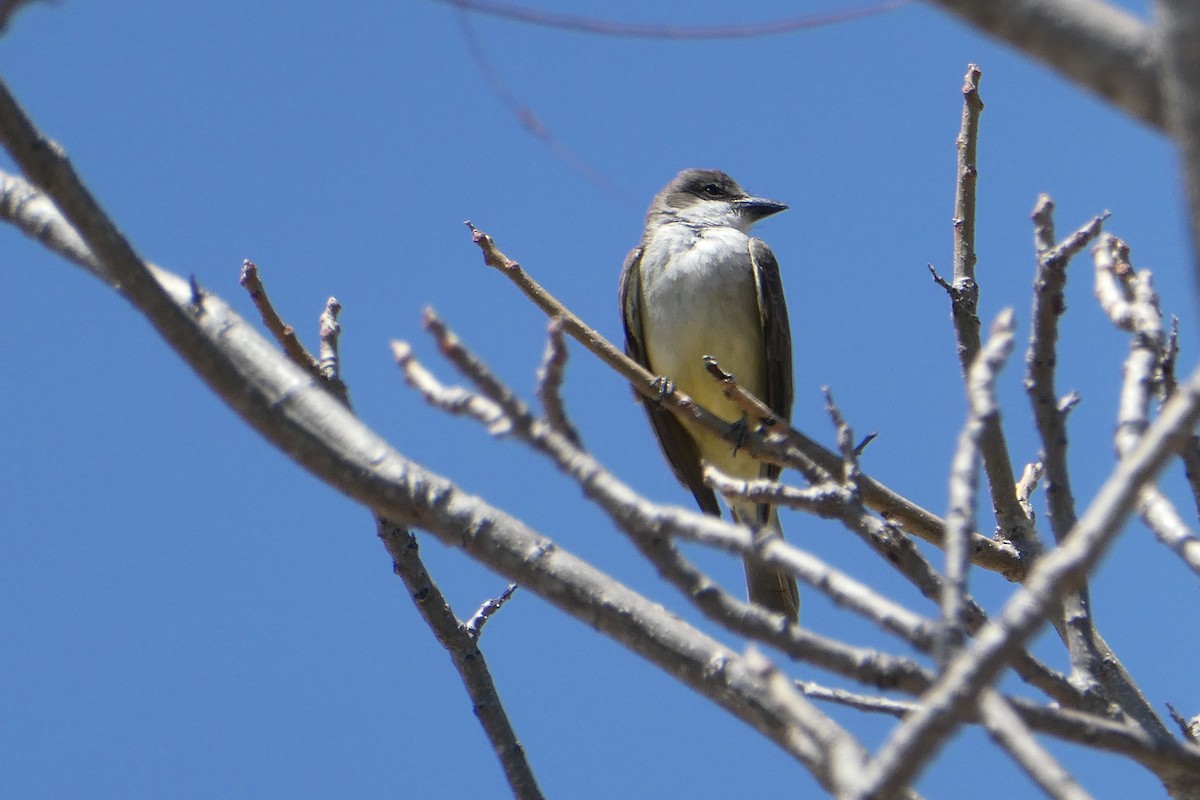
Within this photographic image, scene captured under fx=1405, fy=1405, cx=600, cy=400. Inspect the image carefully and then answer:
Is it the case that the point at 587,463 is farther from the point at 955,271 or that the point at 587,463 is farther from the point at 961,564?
the point at 955,271

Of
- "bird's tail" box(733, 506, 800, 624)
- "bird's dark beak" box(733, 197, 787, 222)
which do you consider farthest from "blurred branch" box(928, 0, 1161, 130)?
"bird's dark beak" box(733, 197, 787, 222)

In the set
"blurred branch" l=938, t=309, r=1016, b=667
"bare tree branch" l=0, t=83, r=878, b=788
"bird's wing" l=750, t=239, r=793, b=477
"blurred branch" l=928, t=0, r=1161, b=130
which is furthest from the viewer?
"bird's wing" l=750, t=239, r=793, b=477

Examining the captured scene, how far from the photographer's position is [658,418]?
8641 millimetres

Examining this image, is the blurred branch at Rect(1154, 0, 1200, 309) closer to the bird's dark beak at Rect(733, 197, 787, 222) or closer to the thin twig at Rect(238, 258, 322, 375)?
the thin twig at Rect(238, 258, 322, 375)

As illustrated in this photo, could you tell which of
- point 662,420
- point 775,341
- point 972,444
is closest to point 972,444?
point 972,444

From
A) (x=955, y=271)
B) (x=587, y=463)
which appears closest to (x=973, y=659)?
(x=587, y=463)

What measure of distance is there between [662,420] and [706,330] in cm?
62

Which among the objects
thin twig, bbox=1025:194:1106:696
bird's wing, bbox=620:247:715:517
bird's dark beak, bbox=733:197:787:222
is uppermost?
bird's dark beak, bbox=733:197:787:222

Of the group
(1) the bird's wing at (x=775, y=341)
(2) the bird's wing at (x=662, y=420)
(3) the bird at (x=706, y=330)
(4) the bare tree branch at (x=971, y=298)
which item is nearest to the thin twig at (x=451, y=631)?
(4) the bare tree branch at (x=971, y=298)

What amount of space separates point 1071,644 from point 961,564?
1609mm

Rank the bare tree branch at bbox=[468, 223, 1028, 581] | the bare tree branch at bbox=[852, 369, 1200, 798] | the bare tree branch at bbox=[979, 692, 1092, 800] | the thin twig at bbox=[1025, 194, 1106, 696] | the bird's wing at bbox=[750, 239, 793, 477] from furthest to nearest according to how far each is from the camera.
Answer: the bird's wing at bbox=[750, 239, 793, 477]
the bare tree branch at bbox=[468, 223, 1028, 581]
the thin twig at bbox=[1025, 194, 1106, 696]
the bare tree branch at bbox=[979, 692, 1092, 800]
the bare tree branch at bbox=[852, 369, 1200, 798]

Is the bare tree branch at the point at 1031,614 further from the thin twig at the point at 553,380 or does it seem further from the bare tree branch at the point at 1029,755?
the thin twig at the point at 553,380

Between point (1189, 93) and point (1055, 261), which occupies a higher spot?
point (1055, 261)

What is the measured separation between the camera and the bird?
28.3 ft
